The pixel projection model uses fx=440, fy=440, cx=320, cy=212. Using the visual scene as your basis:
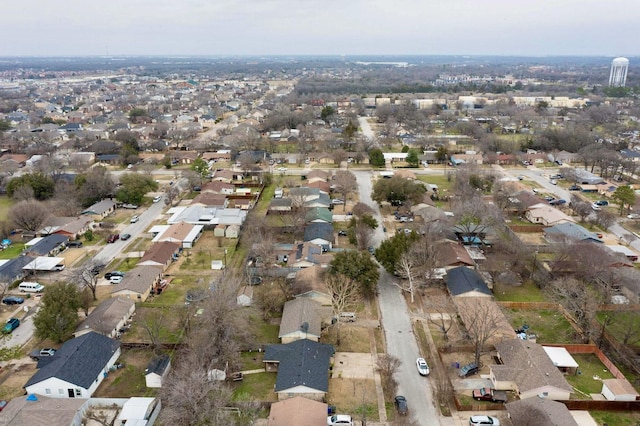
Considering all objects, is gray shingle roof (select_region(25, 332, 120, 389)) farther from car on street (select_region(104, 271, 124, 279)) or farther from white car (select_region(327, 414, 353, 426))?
white car (select_region(327, 414, 353, 426))

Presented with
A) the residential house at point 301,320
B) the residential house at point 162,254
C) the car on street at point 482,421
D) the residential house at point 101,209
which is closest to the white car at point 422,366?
the car on street at point 482,421

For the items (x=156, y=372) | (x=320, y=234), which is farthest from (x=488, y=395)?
(x=320, y=234)

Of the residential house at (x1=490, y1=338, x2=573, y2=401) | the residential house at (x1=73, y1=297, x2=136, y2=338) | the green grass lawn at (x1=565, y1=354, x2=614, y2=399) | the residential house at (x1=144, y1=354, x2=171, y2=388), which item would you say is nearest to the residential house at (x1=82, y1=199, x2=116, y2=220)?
the residential house at (x1=73, y1=297, x2=136, y2=338)

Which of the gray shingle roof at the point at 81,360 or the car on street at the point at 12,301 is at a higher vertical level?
the gray shingle roof at the point at 81,360

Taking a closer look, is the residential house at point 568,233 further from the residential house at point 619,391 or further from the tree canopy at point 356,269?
the tree canopy at point 356,269

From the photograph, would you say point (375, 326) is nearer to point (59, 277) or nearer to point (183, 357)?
point (183, 357)

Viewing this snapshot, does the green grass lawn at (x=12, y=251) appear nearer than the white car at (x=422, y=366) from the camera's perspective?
No
